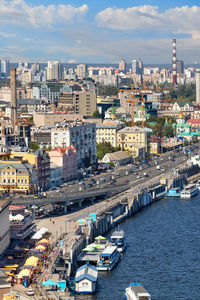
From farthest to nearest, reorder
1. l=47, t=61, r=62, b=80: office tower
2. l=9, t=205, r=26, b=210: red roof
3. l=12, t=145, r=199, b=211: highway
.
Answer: l=47, t=61, r=62, b=80: office tower → l=12, t=145, r=199, b=211: highway → l=9, t=205, r=26, b=210: red roof

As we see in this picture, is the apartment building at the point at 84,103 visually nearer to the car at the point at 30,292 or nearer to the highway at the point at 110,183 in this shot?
the highway at the point at 110,183

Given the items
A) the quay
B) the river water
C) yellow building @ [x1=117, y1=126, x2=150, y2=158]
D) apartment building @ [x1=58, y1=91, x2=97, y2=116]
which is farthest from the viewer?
apartment building @ [x1=58, y1=91, x2=97, y2=116]

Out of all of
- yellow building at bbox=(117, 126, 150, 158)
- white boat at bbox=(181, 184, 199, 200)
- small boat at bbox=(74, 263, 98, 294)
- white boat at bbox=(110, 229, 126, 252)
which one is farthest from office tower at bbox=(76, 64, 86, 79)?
small boat at bbox=(74, 263, 98, 294)

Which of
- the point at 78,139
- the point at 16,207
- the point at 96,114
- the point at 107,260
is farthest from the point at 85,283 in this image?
the point at 96,114

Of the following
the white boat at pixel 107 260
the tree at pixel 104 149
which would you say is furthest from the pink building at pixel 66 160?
the white boat at pixel 107 260

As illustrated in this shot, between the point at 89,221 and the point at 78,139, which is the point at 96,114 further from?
the point at 89,221

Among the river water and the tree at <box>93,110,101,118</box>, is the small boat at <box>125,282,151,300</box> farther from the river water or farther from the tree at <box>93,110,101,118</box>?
the tree at <box>93,110,101,118</box>

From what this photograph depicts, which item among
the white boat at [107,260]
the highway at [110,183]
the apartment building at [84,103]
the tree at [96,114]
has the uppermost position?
the apartment building at [84,103]

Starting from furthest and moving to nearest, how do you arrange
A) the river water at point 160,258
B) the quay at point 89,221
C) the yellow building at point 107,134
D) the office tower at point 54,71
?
the office tower at point 54,71
the yellow building at point 107,134
the quay at point 89,221
the river water at point 160,258
